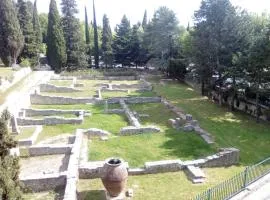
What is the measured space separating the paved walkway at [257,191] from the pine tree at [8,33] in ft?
119

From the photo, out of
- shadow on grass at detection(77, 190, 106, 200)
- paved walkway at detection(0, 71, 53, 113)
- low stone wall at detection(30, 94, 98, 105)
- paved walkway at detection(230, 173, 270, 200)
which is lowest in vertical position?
Result: shadow on grass at detection(77, 190, 106, 200)

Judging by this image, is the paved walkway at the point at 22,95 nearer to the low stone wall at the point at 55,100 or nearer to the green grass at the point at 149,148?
the low stone wall at the point at 55,100

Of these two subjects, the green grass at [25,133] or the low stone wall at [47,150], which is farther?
the green grass at [25,133]

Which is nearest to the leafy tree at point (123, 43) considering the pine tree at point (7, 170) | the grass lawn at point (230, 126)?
the grass lawn at point (230, 126)

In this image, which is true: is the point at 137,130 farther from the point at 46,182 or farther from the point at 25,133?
the point at 46,182

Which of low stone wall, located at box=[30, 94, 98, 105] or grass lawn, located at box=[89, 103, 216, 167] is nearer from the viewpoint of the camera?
grass lawn, located at box=[89, 103, 216, 167]

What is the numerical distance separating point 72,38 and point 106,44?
25.5 ft

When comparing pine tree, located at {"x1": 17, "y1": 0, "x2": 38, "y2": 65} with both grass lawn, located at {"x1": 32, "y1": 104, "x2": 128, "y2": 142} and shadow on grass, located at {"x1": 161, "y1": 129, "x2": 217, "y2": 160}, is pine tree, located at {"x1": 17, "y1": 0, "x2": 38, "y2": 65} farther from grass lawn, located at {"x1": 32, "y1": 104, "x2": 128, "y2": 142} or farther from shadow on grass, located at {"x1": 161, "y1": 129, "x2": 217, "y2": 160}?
shadow on grass, located at {"x1": 161, "y1": 129, "x2": 217, "y2": 160}

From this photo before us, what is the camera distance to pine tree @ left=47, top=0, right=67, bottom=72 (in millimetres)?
46781

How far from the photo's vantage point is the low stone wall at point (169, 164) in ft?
45.8

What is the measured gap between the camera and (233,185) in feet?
39.2

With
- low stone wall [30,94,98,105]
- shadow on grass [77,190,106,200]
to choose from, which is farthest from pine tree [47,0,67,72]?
shadow on grass [77,190,106,200]

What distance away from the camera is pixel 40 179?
13.0m

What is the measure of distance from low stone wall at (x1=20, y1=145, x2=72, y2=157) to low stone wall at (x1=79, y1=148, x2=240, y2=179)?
2.72 metres
